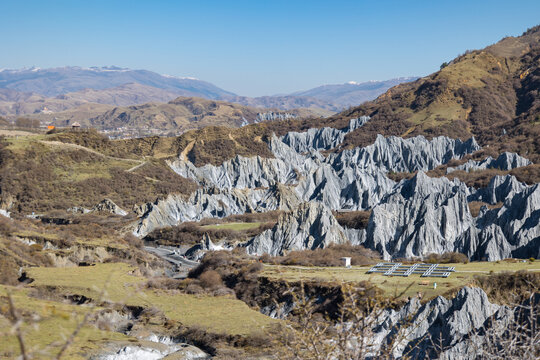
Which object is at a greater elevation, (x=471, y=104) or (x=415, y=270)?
(x=471, y=104)

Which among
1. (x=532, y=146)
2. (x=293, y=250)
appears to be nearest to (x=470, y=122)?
(x=532, y=146)

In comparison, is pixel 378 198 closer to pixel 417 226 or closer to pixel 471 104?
pixel 417 226

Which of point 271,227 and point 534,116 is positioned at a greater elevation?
point 534,116

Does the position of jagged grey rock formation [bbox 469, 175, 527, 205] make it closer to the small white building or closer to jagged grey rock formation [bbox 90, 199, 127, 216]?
the small white building

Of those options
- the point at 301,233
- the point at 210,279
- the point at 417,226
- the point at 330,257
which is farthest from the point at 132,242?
the point at 417,226

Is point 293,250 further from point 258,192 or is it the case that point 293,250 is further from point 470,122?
point 470,122

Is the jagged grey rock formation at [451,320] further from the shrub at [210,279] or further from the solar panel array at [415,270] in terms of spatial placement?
the shrub at [210,279]
